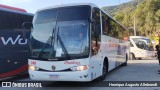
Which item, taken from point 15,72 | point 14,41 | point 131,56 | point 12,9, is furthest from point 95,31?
Result: point 131,56

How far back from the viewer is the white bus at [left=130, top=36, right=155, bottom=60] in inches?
1111

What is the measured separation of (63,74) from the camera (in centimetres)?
940

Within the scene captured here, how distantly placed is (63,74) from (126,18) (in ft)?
225

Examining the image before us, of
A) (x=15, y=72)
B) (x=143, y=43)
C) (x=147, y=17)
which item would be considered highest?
(x=147, y=17)

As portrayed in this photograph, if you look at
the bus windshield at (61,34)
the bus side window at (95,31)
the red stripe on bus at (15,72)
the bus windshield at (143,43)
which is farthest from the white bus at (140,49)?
the bus windshield at (61,34)

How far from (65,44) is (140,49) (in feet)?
65.4

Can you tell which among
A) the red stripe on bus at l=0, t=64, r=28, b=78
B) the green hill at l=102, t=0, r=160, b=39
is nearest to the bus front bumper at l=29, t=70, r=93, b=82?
the red stripe on bus at l=0, t=64, r=28, b=78

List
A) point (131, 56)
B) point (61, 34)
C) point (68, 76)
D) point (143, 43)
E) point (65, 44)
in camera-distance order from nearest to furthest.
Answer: point (68, 76) < point (65, 44) < point (61, 34) < point (131, 56) < point (143, 43)

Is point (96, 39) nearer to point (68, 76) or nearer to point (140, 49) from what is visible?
point (68, 76)

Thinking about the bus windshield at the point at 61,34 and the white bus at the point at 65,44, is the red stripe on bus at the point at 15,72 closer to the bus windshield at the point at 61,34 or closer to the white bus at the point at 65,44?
the white bus at the point at 65,44

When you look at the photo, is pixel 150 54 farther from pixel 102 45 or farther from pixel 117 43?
pixel 102 45

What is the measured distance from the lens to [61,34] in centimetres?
970

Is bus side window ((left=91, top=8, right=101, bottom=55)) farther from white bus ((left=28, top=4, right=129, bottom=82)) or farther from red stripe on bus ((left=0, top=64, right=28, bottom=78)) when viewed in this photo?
→ red stripe on bus ((left=0, top=64, right=28, bottom=78))

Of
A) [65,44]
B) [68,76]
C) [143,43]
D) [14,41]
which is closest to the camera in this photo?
[68,76]
